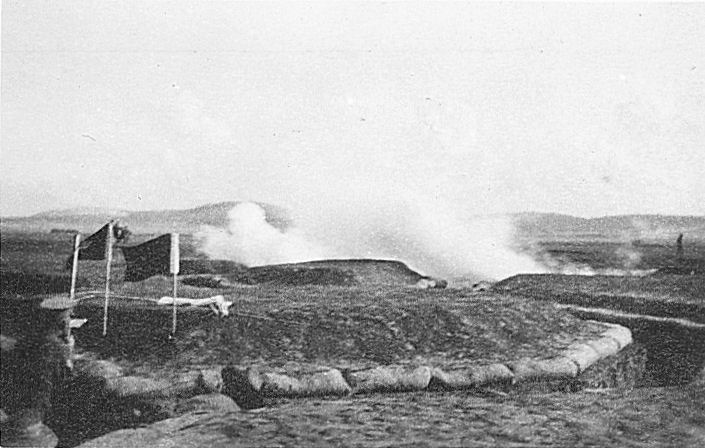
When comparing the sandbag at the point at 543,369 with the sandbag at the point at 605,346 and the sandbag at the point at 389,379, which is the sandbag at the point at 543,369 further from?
the sandbag at the point at 389,379

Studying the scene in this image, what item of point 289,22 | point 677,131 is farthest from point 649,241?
point 289,22

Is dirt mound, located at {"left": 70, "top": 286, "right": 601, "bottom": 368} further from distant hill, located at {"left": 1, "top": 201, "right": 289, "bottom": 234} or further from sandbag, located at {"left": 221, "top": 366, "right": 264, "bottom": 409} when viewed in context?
distant hill, located at {"left": 1, "top": 201, "right": 289, "bottom": 234}

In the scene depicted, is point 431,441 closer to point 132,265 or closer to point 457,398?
point 457,398

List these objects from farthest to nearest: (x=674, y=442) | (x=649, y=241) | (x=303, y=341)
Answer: (x=649, y=241) → (x=303, y=341) → (x=674, y=442)

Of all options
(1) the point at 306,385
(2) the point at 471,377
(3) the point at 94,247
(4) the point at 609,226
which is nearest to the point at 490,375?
(2) the point at 471,377

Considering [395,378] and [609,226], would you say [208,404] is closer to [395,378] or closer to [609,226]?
[395,378]

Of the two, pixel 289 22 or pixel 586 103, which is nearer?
pixel 289 22

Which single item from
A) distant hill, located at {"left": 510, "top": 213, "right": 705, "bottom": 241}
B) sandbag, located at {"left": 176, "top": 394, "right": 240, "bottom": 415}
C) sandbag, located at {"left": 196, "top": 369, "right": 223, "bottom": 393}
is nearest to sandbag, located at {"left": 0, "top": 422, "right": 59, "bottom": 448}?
sandbag, located at {"left": 176, "top": 394, "right": 240, "bottom": 415}

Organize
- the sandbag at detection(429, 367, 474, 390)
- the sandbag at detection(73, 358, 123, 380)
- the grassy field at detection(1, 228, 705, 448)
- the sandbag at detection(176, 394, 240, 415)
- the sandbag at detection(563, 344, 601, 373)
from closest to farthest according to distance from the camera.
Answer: the grassy field at detection(1, 228, 705, 448)
the sandbag at detection(176, 394, 240, 415)
the sandbag at detection(73, 358, 123, 380)
the sandbag at detection(429, 367, 474, 390)
the sandbag at detection(563, 344, 601, 373)
